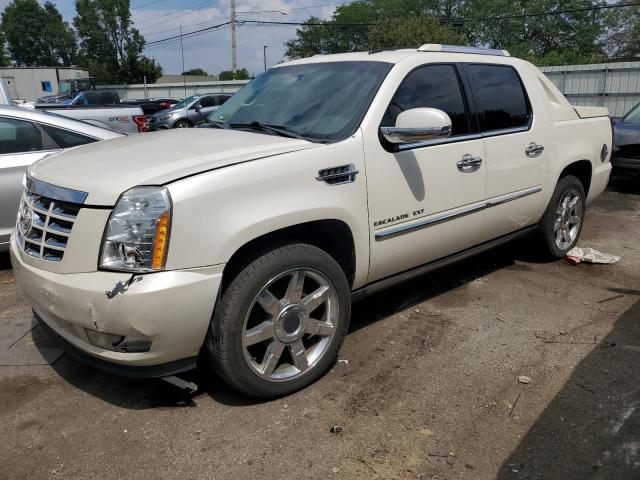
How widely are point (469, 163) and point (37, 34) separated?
9577 centimetres

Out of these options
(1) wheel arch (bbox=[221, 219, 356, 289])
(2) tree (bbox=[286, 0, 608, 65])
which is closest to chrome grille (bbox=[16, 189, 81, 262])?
(1) wheel arch (bbox=[221, 219, 356, 289])

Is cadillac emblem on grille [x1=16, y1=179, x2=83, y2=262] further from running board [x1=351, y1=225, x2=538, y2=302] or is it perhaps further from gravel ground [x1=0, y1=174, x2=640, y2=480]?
running board [x1=351, y1=225, x2=538, y2=302]

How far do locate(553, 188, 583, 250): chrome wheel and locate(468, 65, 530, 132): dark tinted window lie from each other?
1.05m

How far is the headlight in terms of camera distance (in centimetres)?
243

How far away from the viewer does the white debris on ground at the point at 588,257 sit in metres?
5.21

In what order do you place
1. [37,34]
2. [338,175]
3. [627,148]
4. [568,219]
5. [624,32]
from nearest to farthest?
1. [338,175]
2. [568,219]
3. [627,148]
4. [624,32]
5. [37,34]

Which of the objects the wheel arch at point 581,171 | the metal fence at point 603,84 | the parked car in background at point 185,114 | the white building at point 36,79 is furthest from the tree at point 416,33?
the wheel arch at point 581,171

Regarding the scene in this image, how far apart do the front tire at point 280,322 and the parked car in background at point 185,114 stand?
17658 mm

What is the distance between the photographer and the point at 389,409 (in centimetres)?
290

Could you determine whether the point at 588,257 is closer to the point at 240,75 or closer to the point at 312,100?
the point at 312,100

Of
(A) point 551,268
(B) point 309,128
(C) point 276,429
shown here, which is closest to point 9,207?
(B) point 309,128

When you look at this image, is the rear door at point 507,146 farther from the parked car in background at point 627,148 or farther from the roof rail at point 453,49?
the parked car in background at point 627,148

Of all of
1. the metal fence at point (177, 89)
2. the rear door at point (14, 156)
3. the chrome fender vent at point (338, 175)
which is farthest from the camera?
the metal fence at point (177, 89)

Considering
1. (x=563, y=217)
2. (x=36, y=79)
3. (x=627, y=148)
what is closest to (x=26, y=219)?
(x=563, y=217)
